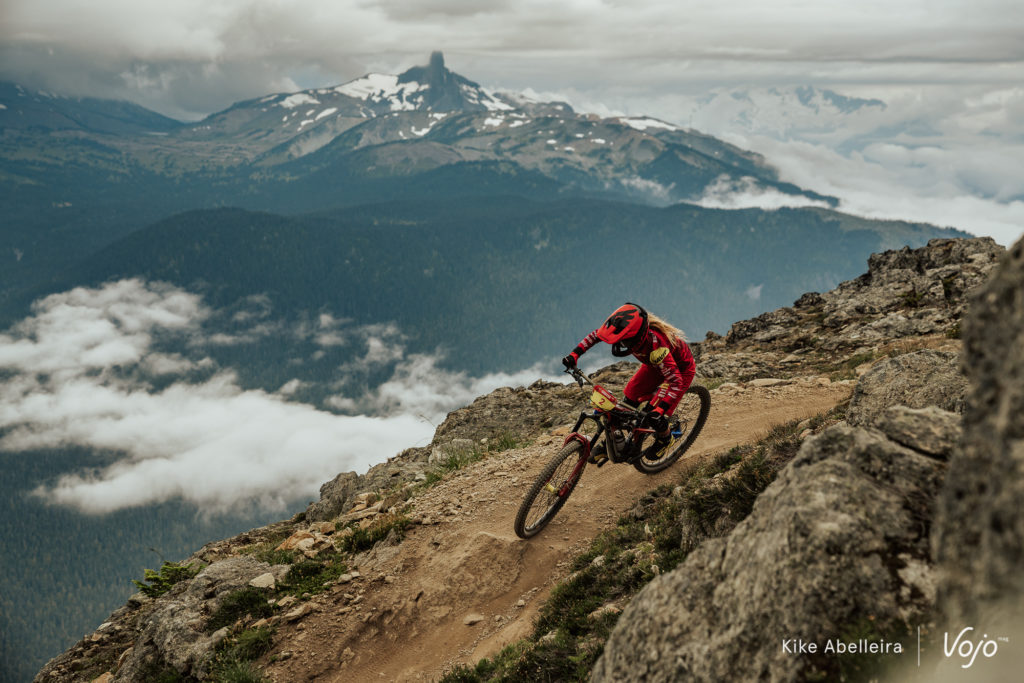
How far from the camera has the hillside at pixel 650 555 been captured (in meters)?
4.25

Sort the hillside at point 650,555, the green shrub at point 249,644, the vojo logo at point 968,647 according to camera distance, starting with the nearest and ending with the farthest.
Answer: the vojo logo at point 968,647 < the hillside at point 650,555 < the green shrub at point 249,644

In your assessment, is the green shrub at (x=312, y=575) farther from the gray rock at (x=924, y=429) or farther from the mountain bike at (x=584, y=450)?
the gray rock at (x=924, y=429)

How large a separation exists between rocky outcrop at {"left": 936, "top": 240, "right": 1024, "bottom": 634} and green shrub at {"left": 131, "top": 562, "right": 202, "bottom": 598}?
52.0 feet

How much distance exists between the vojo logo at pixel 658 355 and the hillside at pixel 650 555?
2273 mm

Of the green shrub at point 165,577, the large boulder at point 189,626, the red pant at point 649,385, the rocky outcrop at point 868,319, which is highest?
the red pant at point 649,385

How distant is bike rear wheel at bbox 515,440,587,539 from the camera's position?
11.0m

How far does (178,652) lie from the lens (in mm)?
10422

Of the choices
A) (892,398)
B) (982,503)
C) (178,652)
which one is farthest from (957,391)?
(178,652)

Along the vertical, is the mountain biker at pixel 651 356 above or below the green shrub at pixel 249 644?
above

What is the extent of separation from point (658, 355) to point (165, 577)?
1350cm

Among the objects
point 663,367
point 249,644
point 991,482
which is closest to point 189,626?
point 249,644

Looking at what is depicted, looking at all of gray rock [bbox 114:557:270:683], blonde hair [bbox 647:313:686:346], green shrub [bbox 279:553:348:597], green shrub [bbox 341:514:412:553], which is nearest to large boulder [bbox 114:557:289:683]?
gray rock [bbox 114:557:270:683]

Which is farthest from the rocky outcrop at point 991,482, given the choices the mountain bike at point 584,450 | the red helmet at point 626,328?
the mountain bike at point 584,450

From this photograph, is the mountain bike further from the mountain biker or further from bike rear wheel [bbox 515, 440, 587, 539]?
the mountain biker
